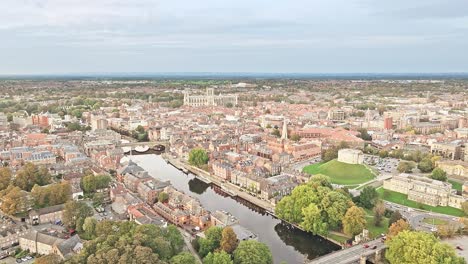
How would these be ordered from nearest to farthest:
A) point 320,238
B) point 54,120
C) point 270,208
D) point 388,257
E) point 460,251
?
point 388,257
point 460,251
point 320,238
point 270,208
point 54,120

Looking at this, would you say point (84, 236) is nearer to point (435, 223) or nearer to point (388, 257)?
point (388, 257)

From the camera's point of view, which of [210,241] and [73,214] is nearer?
[210,241]

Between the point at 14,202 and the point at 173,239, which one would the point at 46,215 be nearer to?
the point at 14,202

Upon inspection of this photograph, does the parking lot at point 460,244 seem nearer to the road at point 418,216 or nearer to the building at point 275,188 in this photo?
the road at point 418,216

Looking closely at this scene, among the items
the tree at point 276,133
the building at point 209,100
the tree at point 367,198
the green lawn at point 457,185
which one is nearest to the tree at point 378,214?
the tree at point 367,198

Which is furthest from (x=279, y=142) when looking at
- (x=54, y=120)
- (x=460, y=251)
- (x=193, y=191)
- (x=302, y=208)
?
(x=54, y=120)

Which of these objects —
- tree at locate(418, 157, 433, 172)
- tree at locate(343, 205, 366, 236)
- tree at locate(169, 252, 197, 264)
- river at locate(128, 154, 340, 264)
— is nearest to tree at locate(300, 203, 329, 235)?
river at locate(128, 154, 340, 264)

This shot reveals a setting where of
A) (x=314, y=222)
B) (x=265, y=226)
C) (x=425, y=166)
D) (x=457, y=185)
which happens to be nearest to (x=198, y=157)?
(x=265, y=226)
